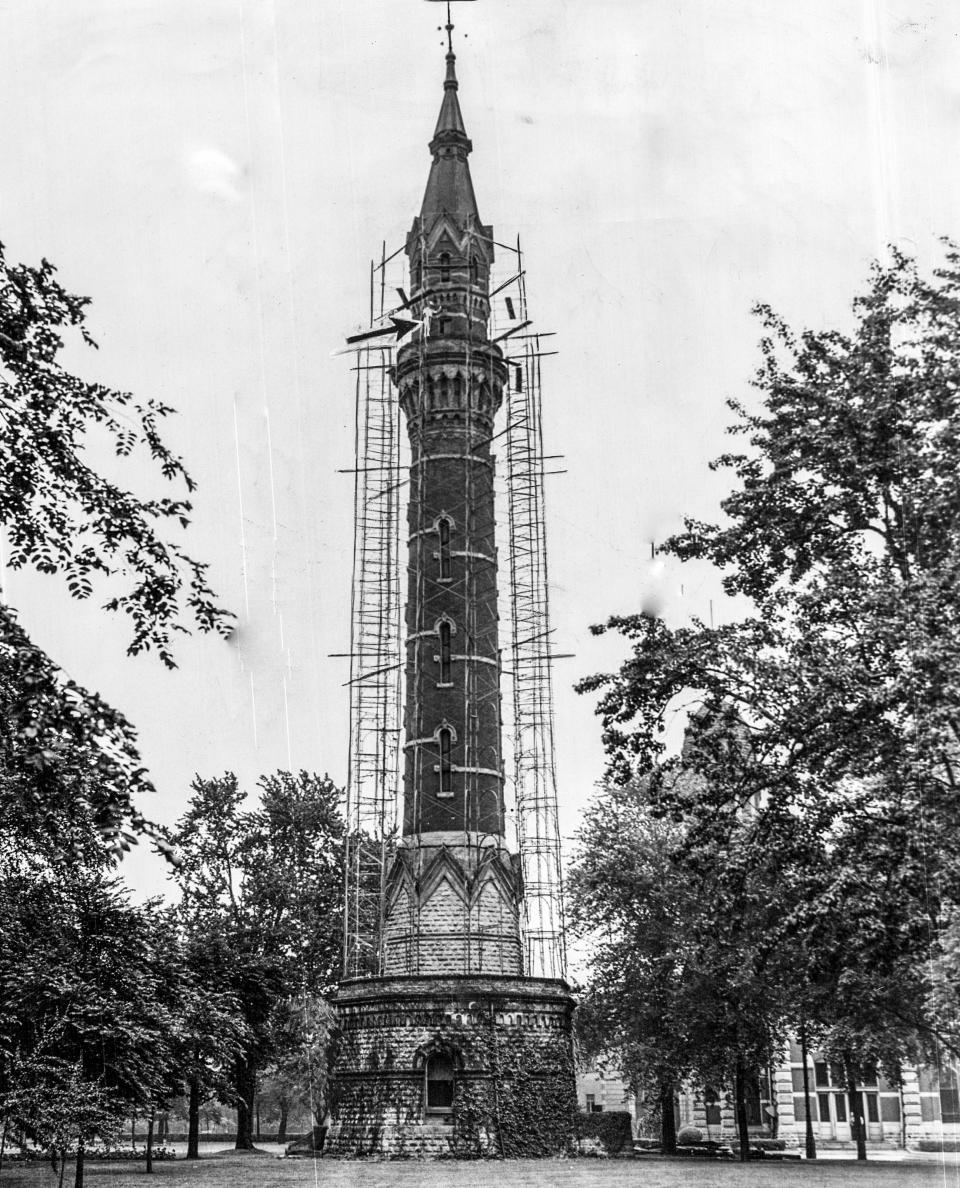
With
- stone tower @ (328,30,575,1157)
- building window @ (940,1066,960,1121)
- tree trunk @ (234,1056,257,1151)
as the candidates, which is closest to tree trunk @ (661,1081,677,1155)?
stone tower @ (328,30,575,1157)

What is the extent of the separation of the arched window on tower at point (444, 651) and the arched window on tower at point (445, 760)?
6.65ft

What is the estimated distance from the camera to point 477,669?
5428 centimetres

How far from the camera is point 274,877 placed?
215ft

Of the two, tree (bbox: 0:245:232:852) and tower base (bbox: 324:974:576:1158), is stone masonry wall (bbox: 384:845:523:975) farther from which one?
tree (bbox: 0:245:232:852)

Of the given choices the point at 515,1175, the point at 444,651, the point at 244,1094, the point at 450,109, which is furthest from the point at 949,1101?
the point at 450,109

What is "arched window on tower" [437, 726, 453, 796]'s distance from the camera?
53062mm

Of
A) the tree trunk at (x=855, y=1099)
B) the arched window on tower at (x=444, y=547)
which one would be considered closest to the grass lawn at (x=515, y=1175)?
the tree trunk at (x=855, y=1099)

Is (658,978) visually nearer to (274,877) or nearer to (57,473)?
(274,877)

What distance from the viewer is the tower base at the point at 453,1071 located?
1770 inches

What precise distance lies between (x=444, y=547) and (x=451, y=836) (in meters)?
11.2

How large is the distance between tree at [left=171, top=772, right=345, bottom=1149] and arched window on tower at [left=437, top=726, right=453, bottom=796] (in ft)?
42.0

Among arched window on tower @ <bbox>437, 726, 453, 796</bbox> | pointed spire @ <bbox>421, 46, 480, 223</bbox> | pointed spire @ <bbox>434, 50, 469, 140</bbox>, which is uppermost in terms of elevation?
pointed spire @ <bbox>434, 50, 469, 140</bbox>

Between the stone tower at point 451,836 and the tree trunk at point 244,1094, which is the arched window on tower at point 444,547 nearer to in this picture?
the stone tower at point 451,836

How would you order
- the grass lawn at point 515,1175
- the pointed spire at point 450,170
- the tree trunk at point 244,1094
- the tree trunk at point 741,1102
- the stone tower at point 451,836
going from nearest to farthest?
the grass lawn at point 515,1175, the tree trunk at point 741,1102, the stone tower at point 451,836, the tree trunk at point 244,1094, the pointed spire at point 450,170
